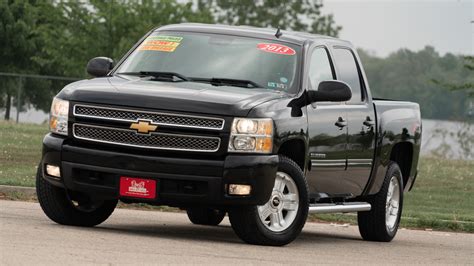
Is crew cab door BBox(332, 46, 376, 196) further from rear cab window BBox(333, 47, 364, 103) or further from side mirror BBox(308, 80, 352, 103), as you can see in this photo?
side mirror BBox(308, 80, 352, 103)

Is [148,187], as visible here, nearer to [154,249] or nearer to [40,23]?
[154,249]

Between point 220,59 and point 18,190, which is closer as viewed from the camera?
point 220,59

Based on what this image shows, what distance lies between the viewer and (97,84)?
11961 mm

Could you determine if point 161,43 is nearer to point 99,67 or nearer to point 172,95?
point 99,67

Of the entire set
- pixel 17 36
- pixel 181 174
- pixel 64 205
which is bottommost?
pixel 17 36

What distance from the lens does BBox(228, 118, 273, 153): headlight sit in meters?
11.2

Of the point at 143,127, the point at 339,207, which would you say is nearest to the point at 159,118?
the point at 143,127

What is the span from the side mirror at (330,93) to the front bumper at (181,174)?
120cm

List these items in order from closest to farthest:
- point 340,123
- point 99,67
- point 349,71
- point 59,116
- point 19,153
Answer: point 59,116 < point 99,67 < point 340,123 < point 349,71 < point 19,153

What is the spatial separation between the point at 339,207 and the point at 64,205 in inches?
105

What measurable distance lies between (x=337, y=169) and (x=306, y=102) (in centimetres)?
99

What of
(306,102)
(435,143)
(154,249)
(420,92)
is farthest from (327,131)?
(420,92)

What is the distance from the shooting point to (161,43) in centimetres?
1292

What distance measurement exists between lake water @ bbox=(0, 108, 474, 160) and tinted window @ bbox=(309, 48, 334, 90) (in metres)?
27.3
